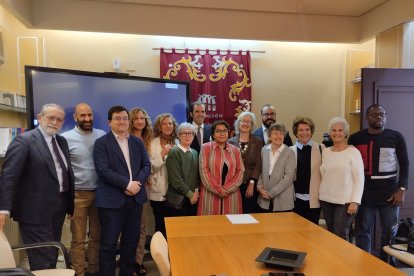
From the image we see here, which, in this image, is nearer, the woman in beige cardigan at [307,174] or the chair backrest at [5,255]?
the chair backrest at [5,255]

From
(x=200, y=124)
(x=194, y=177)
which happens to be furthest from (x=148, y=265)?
(x=200, y=124)

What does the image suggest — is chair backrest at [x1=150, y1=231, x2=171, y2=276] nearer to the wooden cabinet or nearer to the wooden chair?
the wooden chair

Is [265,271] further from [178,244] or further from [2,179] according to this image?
[2,179]

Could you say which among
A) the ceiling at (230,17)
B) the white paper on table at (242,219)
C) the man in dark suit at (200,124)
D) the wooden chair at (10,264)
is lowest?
the wooden chair at (10,264)

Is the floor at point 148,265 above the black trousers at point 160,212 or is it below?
below

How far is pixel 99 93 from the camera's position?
354 centimetres

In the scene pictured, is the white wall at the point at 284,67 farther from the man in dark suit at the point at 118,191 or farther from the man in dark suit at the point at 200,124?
the man in dark suit at the point at 118,191

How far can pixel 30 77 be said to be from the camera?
2980 mm

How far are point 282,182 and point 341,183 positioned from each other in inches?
19.8

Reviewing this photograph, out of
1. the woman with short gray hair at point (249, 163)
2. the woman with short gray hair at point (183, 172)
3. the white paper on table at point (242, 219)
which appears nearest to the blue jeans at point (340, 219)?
the woman with short gray hair at point (249, 163)

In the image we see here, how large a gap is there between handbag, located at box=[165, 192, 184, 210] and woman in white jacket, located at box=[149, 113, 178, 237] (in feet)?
0.27

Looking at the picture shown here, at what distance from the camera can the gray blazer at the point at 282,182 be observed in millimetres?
2883

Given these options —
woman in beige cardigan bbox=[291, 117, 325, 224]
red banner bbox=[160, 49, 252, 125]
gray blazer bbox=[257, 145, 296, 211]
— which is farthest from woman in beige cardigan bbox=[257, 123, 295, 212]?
red banner bbox=[160, 49, 252, 125]

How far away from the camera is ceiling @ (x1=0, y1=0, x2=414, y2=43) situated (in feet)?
12.9
